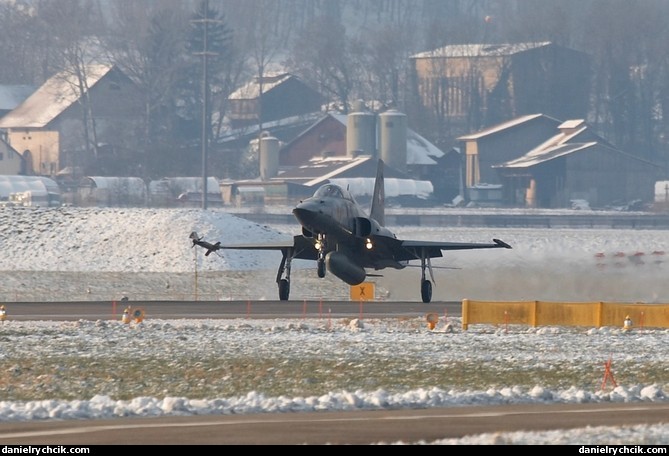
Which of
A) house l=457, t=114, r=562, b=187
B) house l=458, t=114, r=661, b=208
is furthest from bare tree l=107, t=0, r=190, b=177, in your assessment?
house l=458, t=114, r=661, b=208

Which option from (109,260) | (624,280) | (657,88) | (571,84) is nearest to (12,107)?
(571,84)

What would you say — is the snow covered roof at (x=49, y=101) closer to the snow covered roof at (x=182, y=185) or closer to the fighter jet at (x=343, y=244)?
the snow covered roof at (x=182, y=185)

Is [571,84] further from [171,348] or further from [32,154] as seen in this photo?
[171,348]

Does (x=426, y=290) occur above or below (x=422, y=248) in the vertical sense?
below

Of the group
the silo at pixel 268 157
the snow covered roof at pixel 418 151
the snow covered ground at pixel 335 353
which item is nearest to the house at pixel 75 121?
the silo at pixel 268 157

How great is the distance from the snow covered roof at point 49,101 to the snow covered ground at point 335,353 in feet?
334

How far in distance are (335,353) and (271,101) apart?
156 m

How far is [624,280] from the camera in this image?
174 ft

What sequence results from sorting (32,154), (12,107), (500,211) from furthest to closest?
(12,107) → (32,154) → (500,211)

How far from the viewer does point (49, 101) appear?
16350 centimetres

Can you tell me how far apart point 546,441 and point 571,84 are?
557ft

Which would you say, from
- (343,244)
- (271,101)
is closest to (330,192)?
(343,244)

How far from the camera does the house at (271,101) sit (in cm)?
18250

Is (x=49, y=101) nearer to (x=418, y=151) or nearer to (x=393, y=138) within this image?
(x=393, y=138)
